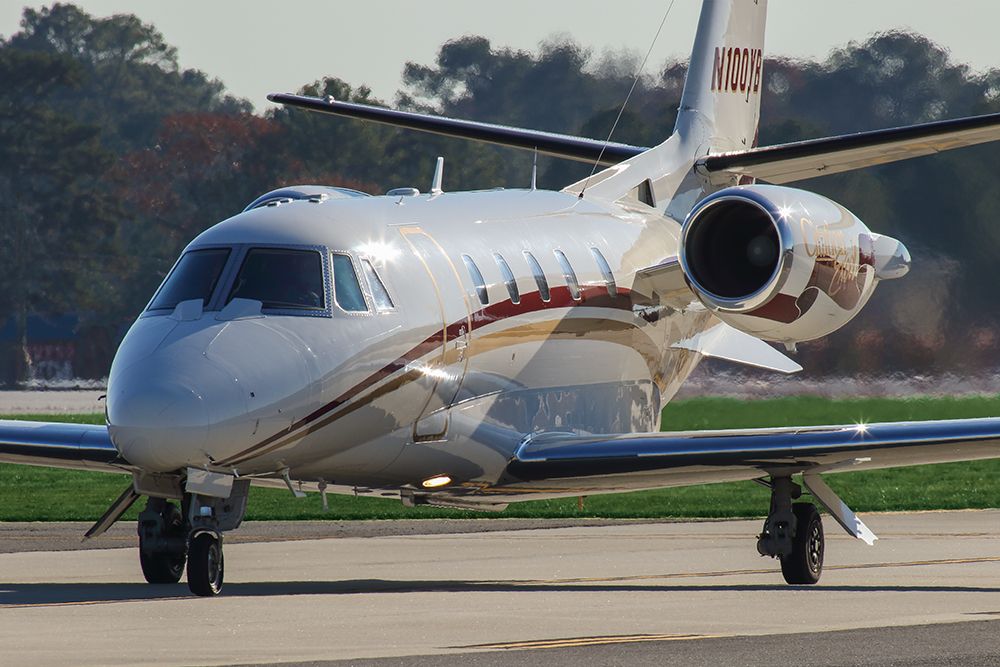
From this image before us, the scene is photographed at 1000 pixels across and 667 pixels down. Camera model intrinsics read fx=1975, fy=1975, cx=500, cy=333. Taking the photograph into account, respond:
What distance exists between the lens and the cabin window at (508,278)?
57.9 feet

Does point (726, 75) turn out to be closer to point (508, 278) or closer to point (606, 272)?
point (606, 272)

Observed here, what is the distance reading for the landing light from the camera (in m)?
16.8

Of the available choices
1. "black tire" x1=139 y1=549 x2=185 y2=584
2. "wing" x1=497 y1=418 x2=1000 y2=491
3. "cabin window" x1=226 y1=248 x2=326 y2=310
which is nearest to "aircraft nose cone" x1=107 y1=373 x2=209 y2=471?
"cabin window" x1=226 y1=248 x2=326 y2=310

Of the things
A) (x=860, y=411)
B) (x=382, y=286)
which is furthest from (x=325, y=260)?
(x=860, y=411)

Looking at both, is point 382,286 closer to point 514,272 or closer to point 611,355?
point 514,272

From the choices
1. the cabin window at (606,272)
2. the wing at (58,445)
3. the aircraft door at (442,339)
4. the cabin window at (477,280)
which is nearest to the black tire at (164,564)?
the wing at (58,445)

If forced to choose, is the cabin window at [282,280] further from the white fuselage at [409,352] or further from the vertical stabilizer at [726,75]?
the vertical stabilizer at [726,75]

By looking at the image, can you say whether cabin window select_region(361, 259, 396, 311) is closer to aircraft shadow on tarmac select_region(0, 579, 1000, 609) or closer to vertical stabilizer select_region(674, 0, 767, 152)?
aircraft shadow on tarmac select_region(0, 579, 1000, 609)

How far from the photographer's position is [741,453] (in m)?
16.7

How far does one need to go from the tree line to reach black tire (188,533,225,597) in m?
17.6

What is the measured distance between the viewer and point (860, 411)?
30.2m

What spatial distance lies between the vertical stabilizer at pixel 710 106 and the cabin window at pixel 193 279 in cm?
747

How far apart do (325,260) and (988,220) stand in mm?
18988

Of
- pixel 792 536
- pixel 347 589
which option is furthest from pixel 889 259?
pixel 347 589
